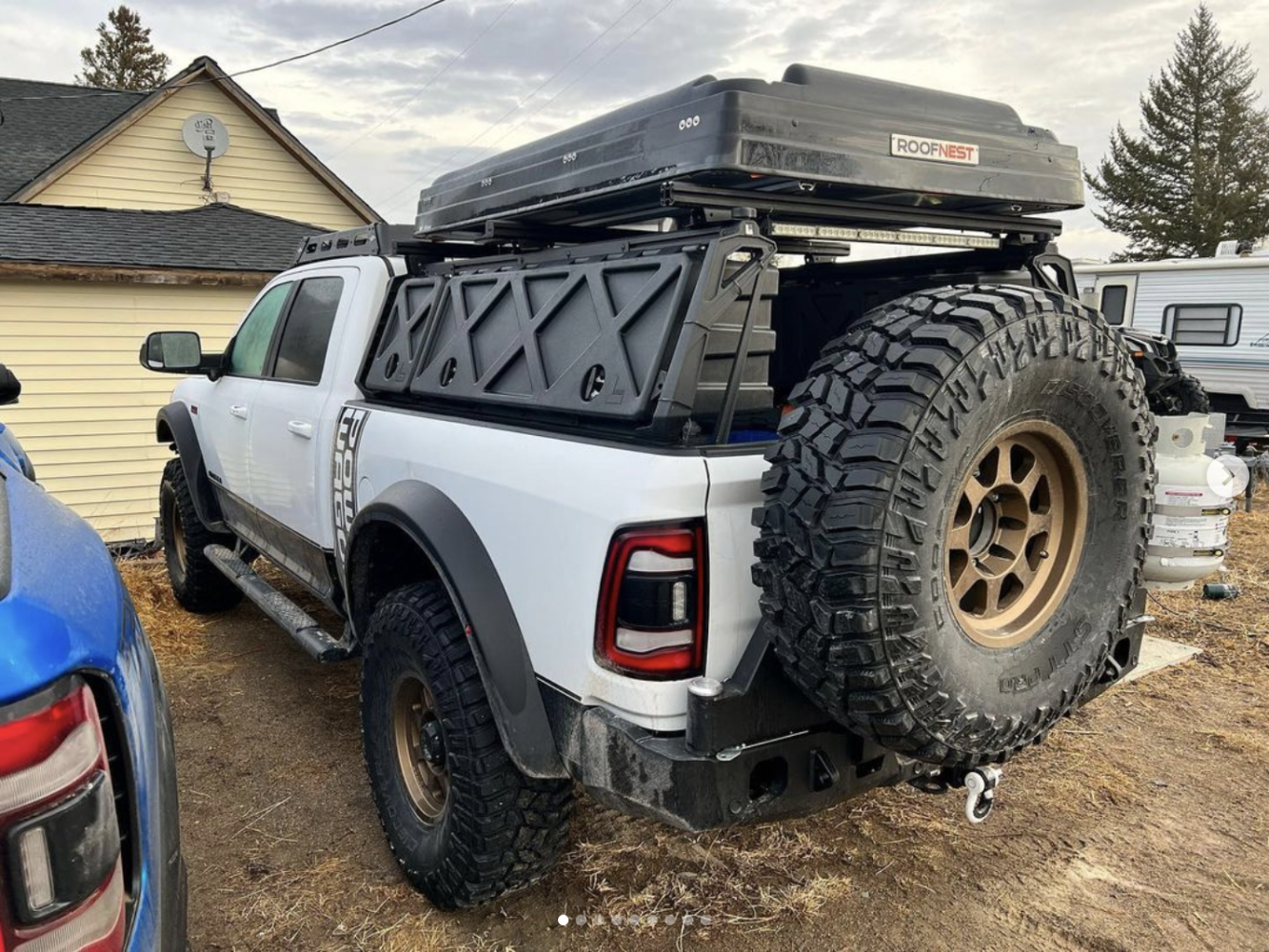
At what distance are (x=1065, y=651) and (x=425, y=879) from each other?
75.2 inches

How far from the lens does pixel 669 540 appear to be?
2.07 metres

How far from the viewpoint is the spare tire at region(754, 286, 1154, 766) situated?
1.88 m

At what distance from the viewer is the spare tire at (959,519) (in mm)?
1885

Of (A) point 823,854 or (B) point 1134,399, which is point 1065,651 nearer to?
(B) point 1134,399

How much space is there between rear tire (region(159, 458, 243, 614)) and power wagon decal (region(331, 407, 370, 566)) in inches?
91.8

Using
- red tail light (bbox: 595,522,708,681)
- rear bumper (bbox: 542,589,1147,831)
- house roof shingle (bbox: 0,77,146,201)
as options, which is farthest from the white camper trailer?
house roof shingle (bbox: 0,77,146,201)

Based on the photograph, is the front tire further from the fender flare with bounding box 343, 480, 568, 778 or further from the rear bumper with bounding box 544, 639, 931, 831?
the rear bumper with bounding box 544, 639, 931, 831

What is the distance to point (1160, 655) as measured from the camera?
515cm

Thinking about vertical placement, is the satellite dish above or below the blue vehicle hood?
above

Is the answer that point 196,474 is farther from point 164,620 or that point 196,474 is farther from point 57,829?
point 57,829

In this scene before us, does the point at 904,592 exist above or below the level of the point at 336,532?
above

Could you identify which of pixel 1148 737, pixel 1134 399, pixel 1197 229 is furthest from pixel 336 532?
pixel 1197 229

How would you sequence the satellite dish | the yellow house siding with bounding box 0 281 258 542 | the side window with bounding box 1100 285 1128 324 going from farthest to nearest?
the side window with bounding box 1100 285 1128 324, the satellite dish, the yellow house siding with bounding box 0 281 258 542

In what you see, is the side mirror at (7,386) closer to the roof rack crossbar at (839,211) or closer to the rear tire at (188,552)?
the roof rack crossbar at (839,211)
